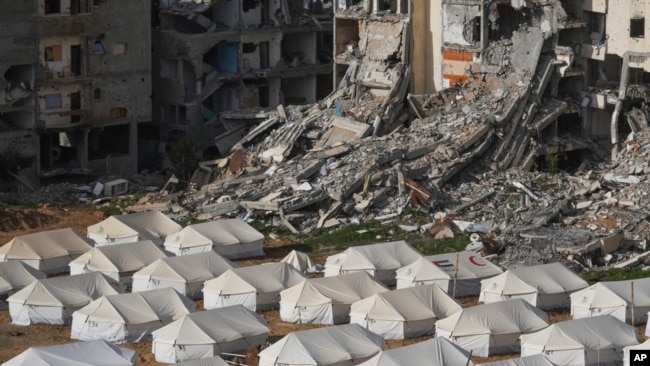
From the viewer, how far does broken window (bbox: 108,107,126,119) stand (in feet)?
217

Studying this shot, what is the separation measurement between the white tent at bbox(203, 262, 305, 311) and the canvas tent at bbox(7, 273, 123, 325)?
261 centimetres

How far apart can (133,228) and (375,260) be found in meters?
7.94

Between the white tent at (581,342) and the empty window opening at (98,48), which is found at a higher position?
the empty window opening at (98,48)

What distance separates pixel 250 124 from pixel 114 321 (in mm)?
22830

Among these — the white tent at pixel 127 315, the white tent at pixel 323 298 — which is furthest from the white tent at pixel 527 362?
the white tent at pixel 127 315

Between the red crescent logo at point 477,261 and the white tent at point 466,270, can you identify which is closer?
the white tent at point 466,270

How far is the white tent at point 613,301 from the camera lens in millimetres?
44969

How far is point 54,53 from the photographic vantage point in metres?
64.2

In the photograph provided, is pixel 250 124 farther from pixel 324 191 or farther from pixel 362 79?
pixel 324 191

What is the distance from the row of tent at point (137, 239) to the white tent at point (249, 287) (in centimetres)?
375

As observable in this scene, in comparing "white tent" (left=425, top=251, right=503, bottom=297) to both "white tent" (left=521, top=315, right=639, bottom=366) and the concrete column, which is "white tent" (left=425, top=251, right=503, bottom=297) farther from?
the concrete column

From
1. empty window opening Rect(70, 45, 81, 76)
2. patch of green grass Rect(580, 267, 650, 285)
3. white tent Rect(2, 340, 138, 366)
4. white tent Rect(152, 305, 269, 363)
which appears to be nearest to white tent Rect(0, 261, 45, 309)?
white tent Rect(152, 305, 269, 363)

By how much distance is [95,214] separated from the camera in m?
57.4

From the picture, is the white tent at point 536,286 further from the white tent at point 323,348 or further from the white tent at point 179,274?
the white tent at point 179,274
